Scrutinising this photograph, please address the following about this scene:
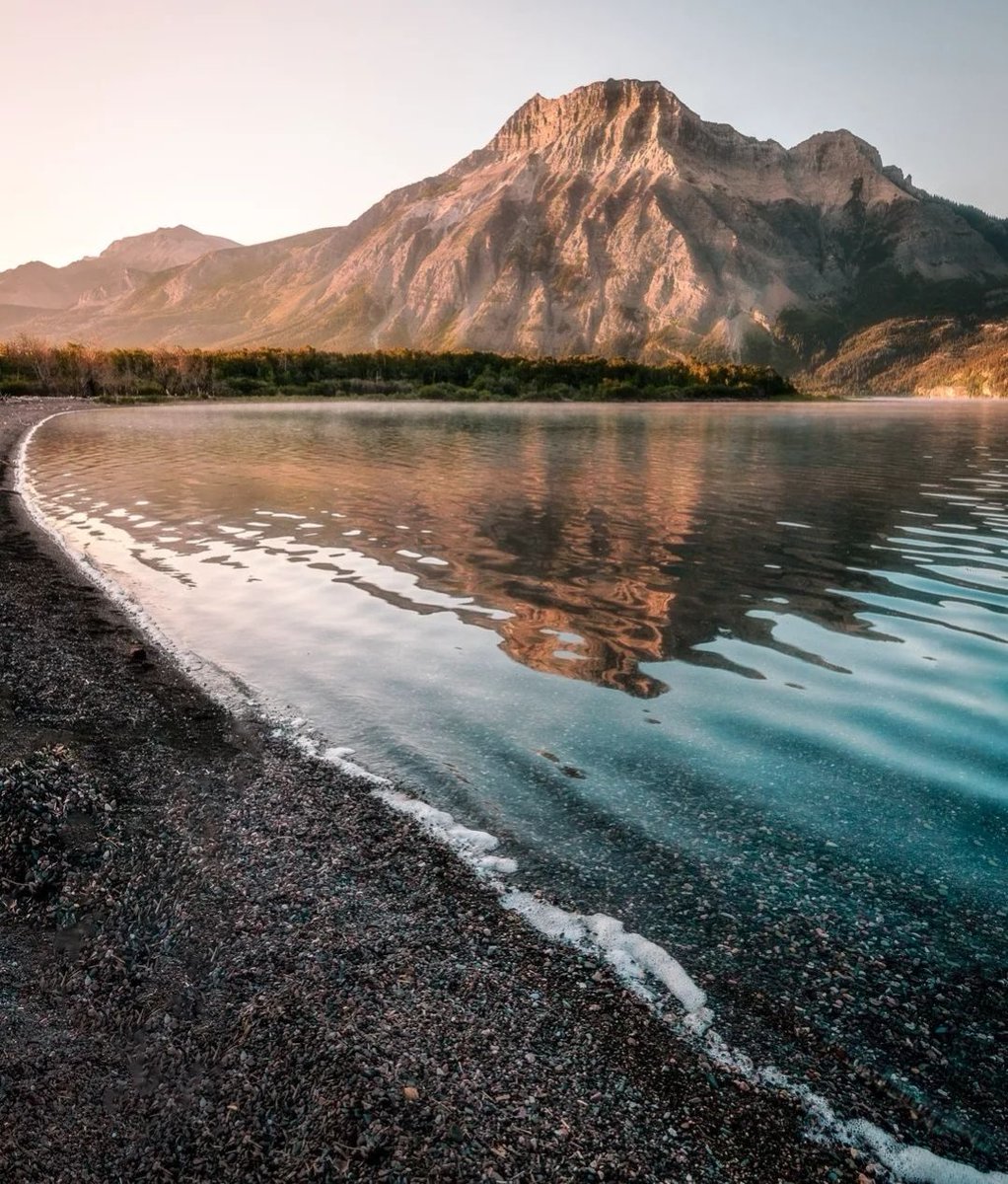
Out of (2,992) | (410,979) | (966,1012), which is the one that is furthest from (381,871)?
(966,1012)

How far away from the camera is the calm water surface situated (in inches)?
242

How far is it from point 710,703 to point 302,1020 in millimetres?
8599

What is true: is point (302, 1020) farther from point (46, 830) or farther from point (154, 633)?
point (154, 633)

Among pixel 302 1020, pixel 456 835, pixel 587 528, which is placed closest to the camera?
pixel 302 1020

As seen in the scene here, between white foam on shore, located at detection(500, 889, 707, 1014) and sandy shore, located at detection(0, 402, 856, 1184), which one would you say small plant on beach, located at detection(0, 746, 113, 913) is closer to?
sandy shore, located at detection(0, 402, 856, 1184)

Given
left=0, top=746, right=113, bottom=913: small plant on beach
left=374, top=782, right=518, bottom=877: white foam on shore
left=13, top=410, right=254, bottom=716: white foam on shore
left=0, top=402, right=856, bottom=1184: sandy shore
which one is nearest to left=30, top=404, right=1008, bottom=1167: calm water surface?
left=374, top=782, right=518, bottom=877: white foam on shore

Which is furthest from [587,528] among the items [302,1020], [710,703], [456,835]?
[302,1020]

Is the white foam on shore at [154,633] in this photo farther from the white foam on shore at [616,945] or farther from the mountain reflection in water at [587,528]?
the white foam on shore at [616,945]

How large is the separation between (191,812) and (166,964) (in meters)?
2.68

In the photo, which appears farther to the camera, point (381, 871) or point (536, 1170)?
point (381, 871)

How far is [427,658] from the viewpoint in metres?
14.7

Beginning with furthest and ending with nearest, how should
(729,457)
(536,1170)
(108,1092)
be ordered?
1. (729,457)
2. (108,1092)
3. (536,1170)

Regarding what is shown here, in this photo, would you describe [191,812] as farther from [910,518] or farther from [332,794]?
[910,518]

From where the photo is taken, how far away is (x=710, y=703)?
12.5 meters
